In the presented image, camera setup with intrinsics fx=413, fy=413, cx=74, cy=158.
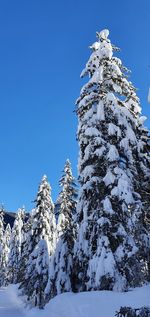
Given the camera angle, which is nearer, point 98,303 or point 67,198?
point 98,303

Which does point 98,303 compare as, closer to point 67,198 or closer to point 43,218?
point 67,198

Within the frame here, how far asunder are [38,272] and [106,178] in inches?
800

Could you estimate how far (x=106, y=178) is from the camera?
20.5 metres

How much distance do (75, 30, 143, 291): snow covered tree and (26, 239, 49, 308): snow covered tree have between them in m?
14.8

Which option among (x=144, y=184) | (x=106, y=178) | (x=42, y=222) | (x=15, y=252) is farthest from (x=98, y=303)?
(x=15, y=252)

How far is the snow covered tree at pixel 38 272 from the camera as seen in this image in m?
37.8

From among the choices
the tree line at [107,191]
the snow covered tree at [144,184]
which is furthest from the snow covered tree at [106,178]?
the snow covered tree at [144,184]

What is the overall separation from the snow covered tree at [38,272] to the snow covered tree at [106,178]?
581 inches

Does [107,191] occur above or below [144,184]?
below

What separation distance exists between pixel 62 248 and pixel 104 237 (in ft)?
24.0

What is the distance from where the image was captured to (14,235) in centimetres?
8269

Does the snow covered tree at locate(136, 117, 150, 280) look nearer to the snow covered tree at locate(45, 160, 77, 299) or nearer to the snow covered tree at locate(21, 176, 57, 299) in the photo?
the snow covered tree at locate(45, 160, 77, 299)

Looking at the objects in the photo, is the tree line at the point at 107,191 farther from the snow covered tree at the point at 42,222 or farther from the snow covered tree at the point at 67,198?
the snow covered tree at the point at 42,222

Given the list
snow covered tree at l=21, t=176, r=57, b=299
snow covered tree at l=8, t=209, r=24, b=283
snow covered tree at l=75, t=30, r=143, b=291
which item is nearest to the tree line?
snow covered tree at l=75, t=30, r=143, b=291
